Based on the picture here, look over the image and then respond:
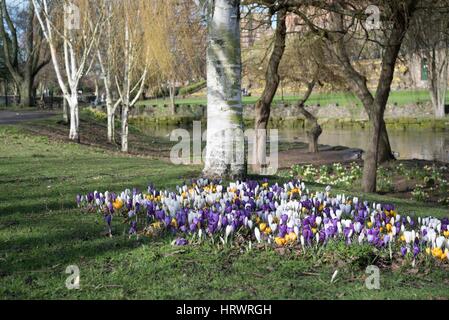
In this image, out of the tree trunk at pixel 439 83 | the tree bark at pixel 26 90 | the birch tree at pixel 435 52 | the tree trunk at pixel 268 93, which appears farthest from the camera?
the tree bark at pixel 26 90

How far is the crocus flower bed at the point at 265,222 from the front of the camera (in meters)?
5.80

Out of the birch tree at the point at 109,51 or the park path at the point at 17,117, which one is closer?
the birch tree at the point at 109,51

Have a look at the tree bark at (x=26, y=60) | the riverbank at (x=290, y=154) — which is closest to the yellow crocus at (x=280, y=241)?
the riverbank at (x=290, y=154)

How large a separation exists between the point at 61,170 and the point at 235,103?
479 cm

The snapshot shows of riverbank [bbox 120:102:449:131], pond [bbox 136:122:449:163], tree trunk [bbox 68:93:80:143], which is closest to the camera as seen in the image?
tree trunk [bbox 68:93:80:143]

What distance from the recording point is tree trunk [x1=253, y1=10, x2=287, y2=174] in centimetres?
1639

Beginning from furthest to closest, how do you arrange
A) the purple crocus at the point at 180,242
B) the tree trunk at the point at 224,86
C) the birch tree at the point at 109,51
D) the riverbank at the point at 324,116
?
the riverbank at the point at 324,116, the birch tree at the point at 109,51, the tree trunk at the point at 224,86, the purple crocus at the point at 180,242

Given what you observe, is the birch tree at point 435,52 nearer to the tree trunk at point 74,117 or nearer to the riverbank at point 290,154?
the riverbank at point 290,154

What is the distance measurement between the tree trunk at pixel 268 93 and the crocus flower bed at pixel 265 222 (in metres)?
9.23

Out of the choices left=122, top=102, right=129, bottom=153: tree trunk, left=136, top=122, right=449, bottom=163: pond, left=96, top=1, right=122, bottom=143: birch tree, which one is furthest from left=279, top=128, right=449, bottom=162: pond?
left=96, top=1, right=122, bottom=143: birch tree

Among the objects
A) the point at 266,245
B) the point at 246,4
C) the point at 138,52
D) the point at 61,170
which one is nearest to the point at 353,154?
the point at 138,52

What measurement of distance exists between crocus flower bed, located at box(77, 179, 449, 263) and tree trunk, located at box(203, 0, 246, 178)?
1.74m

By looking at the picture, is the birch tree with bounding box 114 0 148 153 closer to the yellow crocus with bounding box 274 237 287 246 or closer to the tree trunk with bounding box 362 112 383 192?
the tree trunk with bounding box 362 112 383 192

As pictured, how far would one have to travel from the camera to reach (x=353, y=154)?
2773cm
